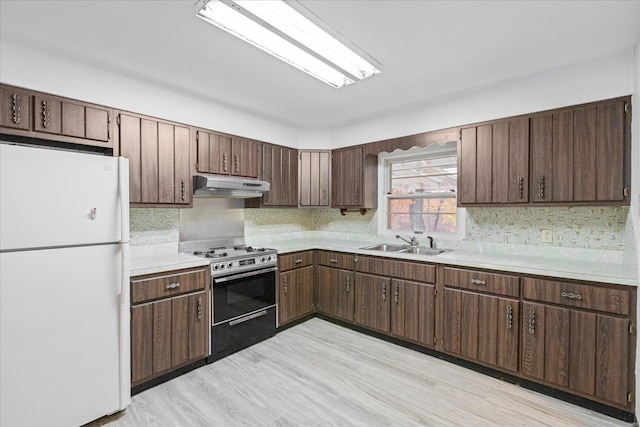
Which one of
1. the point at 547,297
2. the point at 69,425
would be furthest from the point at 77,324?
the point at 547,297

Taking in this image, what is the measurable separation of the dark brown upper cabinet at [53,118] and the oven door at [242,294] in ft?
5.11

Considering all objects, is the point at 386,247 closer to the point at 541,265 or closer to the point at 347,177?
the point at 347,177

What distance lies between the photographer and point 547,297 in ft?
7.48

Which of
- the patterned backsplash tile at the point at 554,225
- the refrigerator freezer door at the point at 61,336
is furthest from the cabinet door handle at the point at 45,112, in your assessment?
the patterned backsplash tile at the point at 554,225

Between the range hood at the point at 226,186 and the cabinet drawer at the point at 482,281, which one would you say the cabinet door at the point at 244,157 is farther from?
the cabinet drawer at the point at 482,281

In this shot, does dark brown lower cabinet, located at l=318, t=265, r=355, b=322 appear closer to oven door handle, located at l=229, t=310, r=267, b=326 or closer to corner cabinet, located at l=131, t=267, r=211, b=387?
oven door handle, located at l=229, t=310, r=267, b=326

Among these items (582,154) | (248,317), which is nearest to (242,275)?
(248,317)

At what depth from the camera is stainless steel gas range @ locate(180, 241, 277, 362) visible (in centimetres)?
284

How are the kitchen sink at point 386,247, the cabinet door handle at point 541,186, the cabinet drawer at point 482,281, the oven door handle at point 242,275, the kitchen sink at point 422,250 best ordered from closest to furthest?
1. the cabinet drawer at point 482,281
2. the cabinet door handle at point 541,186
3. the oven door handle at point 242,275
4. the kitchen sink at point 422,250
5. the kitchen sink at point 386,247

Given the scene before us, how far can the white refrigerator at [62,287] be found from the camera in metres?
1.69

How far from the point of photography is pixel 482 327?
A: 2.59 metres

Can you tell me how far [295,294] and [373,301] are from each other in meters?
0.94

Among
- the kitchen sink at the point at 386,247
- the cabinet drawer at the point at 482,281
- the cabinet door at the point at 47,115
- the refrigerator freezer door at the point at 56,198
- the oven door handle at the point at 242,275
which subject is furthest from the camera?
the kitchen sink at the point at 386,247

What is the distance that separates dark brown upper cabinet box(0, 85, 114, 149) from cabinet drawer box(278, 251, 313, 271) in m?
1.97
